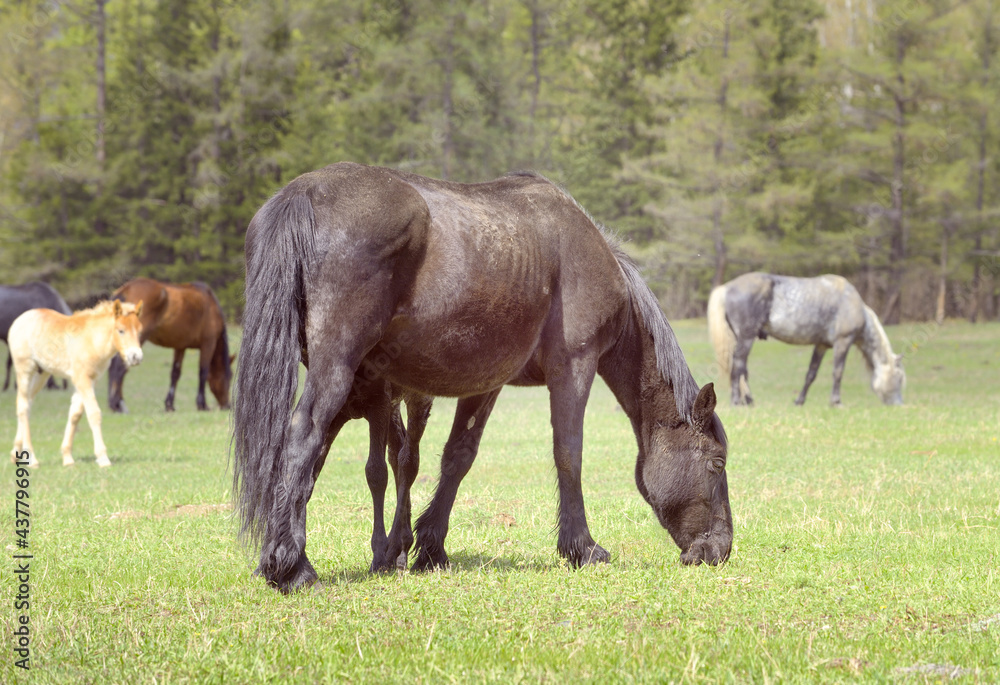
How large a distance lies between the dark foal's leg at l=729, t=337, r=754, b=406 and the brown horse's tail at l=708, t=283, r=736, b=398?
5.1 inches

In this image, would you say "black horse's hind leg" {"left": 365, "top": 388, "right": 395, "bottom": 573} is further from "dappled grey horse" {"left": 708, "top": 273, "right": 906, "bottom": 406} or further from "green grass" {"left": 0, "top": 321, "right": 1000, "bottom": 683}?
"dappled grey horse" {"left": 708, "top": 273, "right": 906, "bottom": 406}

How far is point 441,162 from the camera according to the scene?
37031 mm

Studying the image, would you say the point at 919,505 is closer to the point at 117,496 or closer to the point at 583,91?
the point at 117,496

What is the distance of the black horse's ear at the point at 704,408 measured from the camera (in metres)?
5.70

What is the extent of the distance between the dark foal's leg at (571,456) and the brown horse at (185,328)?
41.1ft

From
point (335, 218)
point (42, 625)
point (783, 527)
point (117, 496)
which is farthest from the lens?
point (117, 496)

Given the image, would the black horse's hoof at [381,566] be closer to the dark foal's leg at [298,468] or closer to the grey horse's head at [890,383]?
the dark foal's leg at [298,468]

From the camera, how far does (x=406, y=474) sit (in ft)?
18.5

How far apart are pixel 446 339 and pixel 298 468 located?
0.94 metres

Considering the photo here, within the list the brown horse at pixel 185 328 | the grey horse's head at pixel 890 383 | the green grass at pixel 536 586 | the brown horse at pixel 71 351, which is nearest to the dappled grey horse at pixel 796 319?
the grey horse's head at pixel 890 383

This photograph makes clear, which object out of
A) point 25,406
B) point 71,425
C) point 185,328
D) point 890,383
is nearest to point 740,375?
point 890,383

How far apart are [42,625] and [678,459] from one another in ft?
10.9

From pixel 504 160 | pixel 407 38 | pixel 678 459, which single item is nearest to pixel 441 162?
pixel 504 160

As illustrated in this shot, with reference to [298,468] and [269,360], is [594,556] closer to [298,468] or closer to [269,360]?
[298,468]
